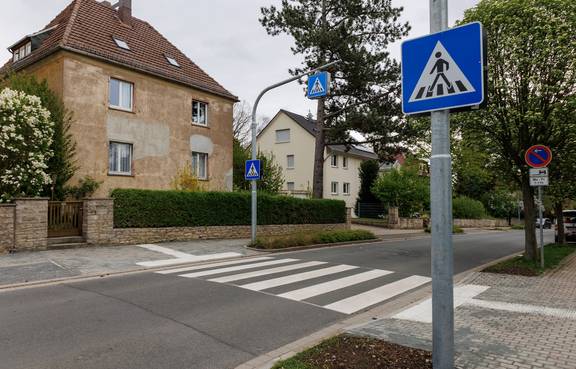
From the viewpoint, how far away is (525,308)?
23.6ft

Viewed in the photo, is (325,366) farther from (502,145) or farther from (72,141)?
(72,141)

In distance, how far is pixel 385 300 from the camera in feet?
26.3

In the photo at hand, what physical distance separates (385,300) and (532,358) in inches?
136

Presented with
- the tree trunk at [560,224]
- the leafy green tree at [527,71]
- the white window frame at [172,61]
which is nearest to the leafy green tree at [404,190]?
the tree trunk at [560,224]

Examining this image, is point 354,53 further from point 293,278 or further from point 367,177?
point 367,177

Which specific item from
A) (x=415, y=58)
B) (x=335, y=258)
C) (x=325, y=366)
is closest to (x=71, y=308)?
(x=325, y=366)

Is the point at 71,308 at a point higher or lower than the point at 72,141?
lower

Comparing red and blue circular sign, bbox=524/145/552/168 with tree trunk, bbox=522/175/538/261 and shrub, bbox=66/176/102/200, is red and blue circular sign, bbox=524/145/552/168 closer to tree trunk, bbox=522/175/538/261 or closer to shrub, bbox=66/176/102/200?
tree trunk, bbox=522/175/538/261

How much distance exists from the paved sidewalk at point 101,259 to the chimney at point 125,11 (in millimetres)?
14362

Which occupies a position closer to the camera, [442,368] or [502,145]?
[442,368]

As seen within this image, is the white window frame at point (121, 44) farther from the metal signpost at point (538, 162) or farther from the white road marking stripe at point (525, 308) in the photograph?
the white road marking stripe at point (525, 308)

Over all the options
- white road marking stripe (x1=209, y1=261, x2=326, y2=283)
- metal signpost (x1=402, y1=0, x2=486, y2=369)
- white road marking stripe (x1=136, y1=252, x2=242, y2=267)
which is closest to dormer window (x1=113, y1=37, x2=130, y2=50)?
white road marking stripe (x1=136, y1=252, x2=242, y2=267)

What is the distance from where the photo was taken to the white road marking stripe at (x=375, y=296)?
7.38m

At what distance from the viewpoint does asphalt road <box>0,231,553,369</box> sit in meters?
4.80
